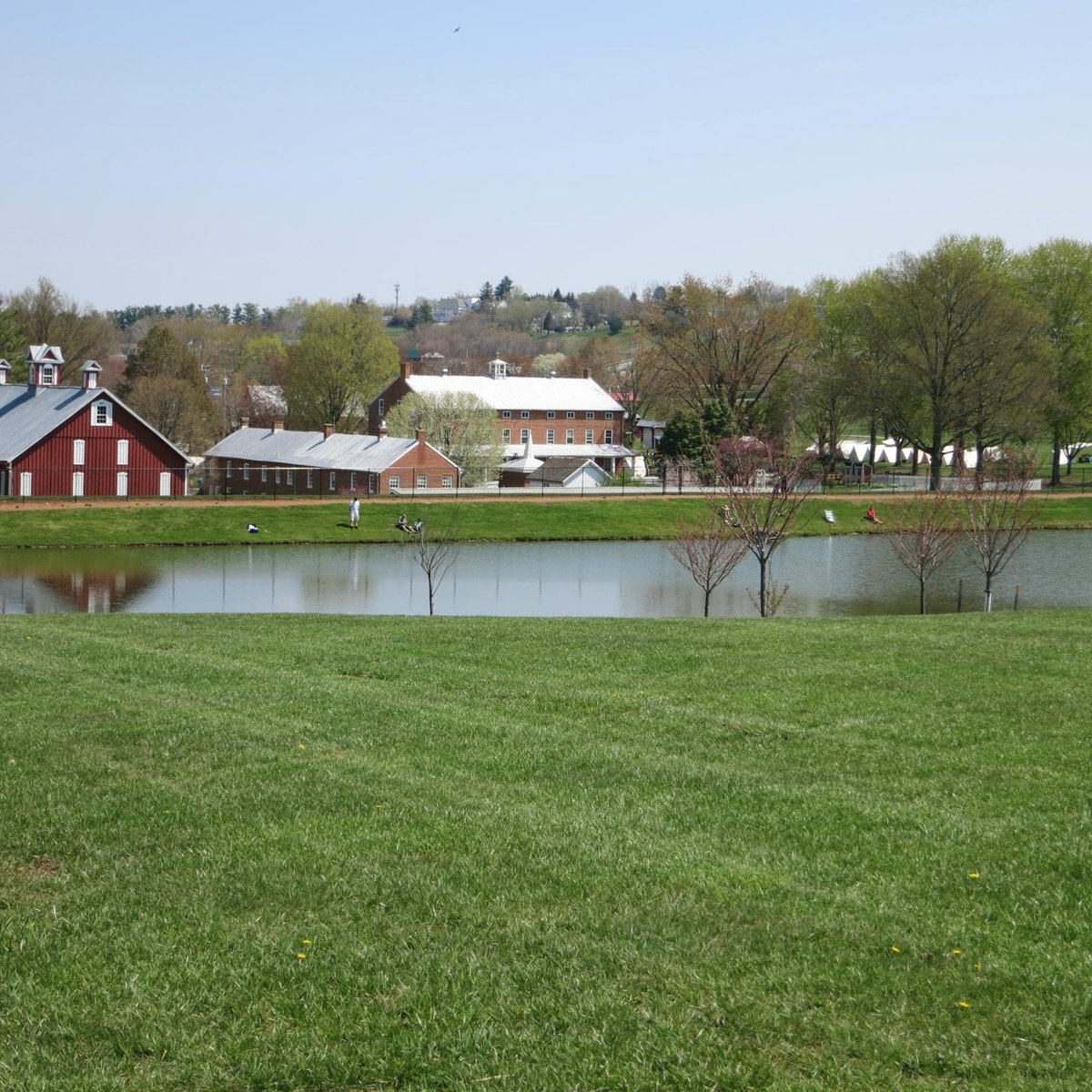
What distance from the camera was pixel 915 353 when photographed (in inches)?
2940

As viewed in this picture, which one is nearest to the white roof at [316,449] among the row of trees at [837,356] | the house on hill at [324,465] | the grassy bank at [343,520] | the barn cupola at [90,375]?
the house on hill at [324,465]

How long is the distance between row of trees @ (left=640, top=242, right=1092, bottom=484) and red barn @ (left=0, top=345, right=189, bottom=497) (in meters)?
28.9

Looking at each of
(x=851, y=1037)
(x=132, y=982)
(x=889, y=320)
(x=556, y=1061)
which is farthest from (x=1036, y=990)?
(x=889, y=320)

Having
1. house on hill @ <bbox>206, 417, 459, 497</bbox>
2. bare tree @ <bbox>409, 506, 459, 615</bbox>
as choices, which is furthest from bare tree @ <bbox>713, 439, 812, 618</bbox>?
house on hill @ <bbox>206, 417, 459, 497</bbox>

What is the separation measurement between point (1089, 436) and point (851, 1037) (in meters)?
79.6

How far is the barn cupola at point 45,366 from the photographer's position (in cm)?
6588

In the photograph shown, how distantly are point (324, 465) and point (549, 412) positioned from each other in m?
27.8

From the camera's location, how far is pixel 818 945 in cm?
738

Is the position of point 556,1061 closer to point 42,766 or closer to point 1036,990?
point 1036,990

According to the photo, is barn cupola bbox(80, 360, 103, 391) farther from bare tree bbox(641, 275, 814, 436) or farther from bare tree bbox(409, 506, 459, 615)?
bare tree bbox(641, 275, 814, 436)

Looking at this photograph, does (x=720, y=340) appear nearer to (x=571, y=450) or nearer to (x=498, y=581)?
(x=571, y=450)

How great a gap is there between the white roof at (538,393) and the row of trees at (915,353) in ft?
34.0

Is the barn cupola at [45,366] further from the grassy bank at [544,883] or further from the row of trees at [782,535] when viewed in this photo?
the grassy bank at [544,883]

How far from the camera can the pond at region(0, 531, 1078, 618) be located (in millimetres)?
32406
